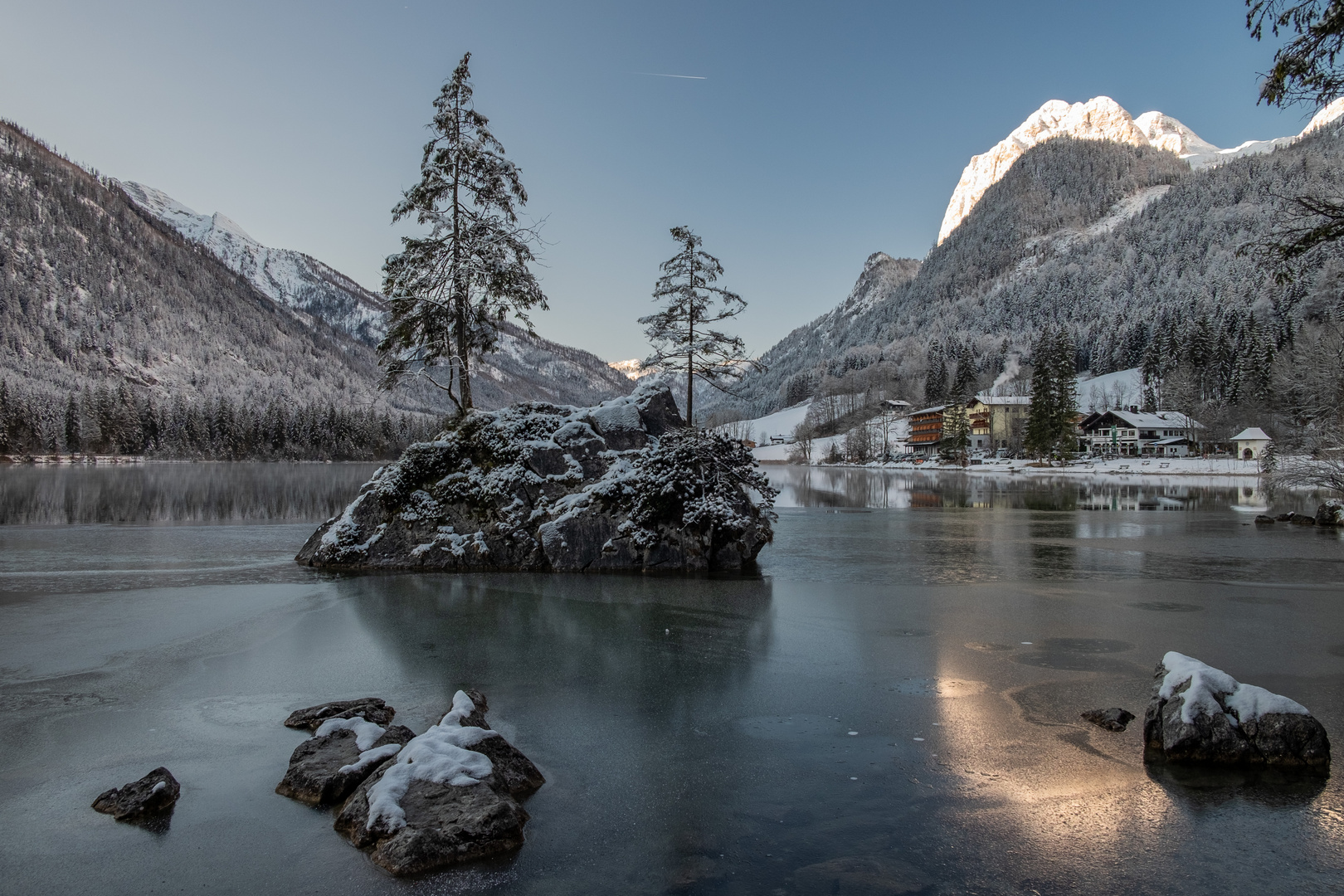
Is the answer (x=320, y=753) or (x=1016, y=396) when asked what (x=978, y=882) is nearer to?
(x=320, y=753)

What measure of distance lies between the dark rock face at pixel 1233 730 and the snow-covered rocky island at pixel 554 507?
1161 centimetres

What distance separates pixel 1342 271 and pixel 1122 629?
20.5ft

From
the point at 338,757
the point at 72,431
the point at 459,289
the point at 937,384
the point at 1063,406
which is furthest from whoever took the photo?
the point at 937,384

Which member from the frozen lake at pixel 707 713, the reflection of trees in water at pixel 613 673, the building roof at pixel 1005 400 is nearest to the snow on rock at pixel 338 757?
the frozen lake at pixel 707 713

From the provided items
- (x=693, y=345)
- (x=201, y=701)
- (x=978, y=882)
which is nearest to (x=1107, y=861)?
(x=978, y=882)

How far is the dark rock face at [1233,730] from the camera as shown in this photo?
6.45 meters

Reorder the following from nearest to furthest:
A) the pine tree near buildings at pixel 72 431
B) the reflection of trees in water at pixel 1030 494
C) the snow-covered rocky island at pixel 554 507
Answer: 1. the snow-covered rocky island at pixel 554 507
2. the reflection of trees in water at pixel 1030 494
3. the pine tree near buildings at pixel 72 431

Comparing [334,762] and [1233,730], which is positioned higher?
[1233,730]

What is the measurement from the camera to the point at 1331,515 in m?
27.7

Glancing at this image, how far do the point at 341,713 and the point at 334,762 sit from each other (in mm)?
1358

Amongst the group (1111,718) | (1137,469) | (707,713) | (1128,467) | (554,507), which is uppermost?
(1128,467)

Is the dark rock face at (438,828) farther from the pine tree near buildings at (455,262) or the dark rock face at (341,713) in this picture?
the pine tree near buildings at (455,262)

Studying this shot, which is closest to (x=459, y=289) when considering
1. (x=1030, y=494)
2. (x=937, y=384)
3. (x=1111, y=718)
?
(x=1111, y=718)

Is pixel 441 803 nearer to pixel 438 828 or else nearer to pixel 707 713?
pixel 438 828
